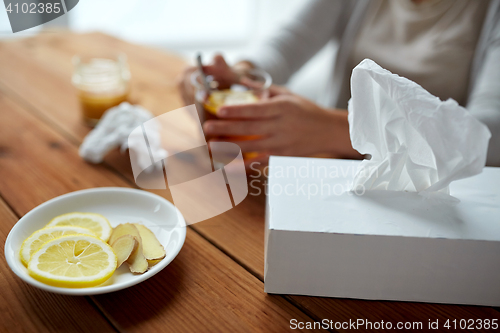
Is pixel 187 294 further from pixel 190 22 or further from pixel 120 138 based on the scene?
pixel 190 22

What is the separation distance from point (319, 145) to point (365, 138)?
0.26 metres

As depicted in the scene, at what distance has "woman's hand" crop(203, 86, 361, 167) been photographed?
679mm

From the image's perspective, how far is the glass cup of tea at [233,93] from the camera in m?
0.70

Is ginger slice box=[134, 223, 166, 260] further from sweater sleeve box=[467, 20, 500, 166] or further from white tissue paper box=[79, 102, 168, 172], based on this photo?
sweater sleeve box=[467, 20, 500, 166]

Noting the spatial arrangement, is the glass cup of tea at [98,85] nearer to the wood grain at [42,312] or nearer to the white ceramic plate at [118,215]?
the white ceramic plate at [118,215]

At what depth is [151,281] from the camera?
47 cm

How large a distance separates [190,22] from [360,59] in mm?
2295

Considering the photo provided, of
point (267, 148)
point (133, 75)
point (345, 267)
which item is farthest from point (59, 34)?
point (345, 267)

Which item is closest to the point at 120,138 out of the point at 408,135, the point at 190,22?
the point at 408,135

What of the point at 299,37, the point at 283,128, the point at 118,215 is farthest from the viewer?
the point at 299,37

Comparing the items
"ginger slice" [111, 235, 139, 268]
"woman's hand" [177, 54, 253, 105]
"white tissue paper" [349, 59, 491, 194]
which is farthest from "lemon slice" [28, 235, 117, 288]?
"woman's hand" [177, 54, 253, 105]

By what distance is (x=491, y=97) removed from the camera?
715 mm

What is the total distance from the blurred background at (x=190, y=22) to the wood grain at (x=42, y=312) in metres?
2.17

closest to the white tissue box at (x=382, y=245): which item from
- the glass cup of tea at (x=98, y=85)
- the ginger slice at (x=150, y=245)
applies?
the ginger slice at (x=150, y=245)
